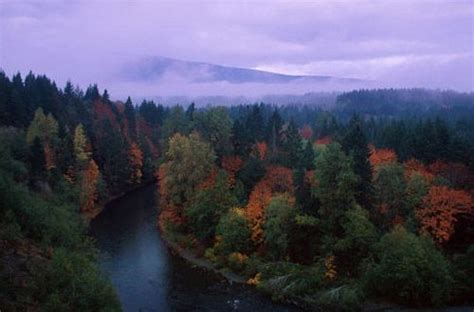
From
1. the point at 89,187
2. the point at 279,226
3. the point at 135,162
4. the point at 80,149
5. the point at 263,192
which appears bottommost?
the point at 89,187

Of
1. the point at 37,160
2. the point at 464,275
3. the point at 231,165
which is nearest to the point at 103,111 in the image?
the point at 37,160

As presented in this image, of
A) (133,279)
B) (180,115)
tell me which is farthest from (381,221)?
(180,115)

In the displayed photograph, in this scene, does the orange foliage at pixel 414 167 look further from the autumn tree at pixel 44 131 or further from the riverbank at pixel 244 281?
the autumn tree at pixel 44 131

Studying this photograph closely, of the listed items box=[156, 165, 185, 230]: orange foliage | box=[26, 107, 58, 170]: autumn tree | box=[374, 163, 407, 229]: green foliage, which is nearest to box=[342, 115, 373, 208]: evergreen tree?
box=[374, 163, 407, 229]: green foliage

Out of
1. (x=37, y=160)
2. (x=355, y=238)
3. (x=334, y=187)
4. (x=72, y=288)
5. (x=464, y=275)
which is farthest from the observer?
(x=37, y=160)

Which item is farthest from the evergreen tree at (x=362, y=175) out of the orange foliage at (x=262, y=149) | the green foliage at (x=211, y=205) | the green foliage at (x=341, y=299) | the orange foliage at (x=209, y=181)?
the orange foliage at (x=262, y=149)

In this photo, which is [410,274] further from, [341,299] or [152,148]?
[152,148]
